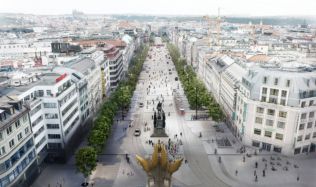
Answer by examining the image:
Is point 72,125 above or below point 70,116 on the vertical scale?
below

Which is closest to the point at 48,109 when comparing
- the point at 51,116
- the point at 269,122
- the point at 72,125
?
the point at 51,116

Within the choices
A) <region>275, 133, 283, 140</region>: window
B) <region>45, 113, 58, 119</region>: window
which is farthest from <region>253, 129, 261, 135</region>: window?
<region>45, 113, 58, 119</region>: window

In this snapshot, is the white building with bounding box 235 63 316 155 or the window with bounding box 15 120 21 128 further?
the white building with bounding box 235 63 316 155

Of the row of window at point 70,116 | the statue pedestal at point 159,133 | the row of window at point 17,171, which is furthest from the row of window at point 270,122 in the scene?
the row of window at point 17,171

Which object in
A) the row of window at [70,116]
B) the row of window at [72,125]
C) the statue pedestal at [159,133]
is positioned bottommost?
the statue pedestal at [159,133]

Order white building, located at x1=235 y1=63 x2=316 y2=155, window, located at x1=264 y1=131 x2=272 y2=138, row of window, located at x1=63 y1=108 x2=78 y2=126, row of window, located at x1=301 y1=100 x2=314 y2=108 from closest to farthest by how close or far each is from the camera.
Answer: row of window, located at x1=301 y1=100 x2=314 y2=108 → white building, located at x1=235 y1=63 x2=316 y2=155 → row of window, located at x1=63 y1=108 x2=78 y2=126 → window, located at x1=264 y1=131 x2=272 y2=138

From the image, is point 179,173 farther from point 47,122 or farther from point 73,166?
point 47,122

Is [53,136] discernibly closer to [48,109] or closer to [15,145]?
[48,109]

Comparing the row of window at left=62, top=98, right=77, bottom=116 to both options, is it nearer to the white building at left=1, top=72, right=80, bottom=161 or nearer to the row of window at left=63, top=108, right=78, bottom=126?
the white building at left=1, top=72, right=80, bottom=161

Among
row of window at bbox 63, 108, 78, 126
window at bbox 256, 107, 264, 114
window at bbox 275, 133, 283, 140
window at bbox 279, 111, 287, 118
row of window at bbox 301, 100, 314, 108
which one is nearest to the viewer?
row of window at bbox 301, 100, 314, 108

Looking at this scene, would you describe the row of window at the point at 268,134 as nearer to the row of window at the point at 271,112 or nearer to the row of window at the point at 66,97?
the row of window at the point at 271,112
